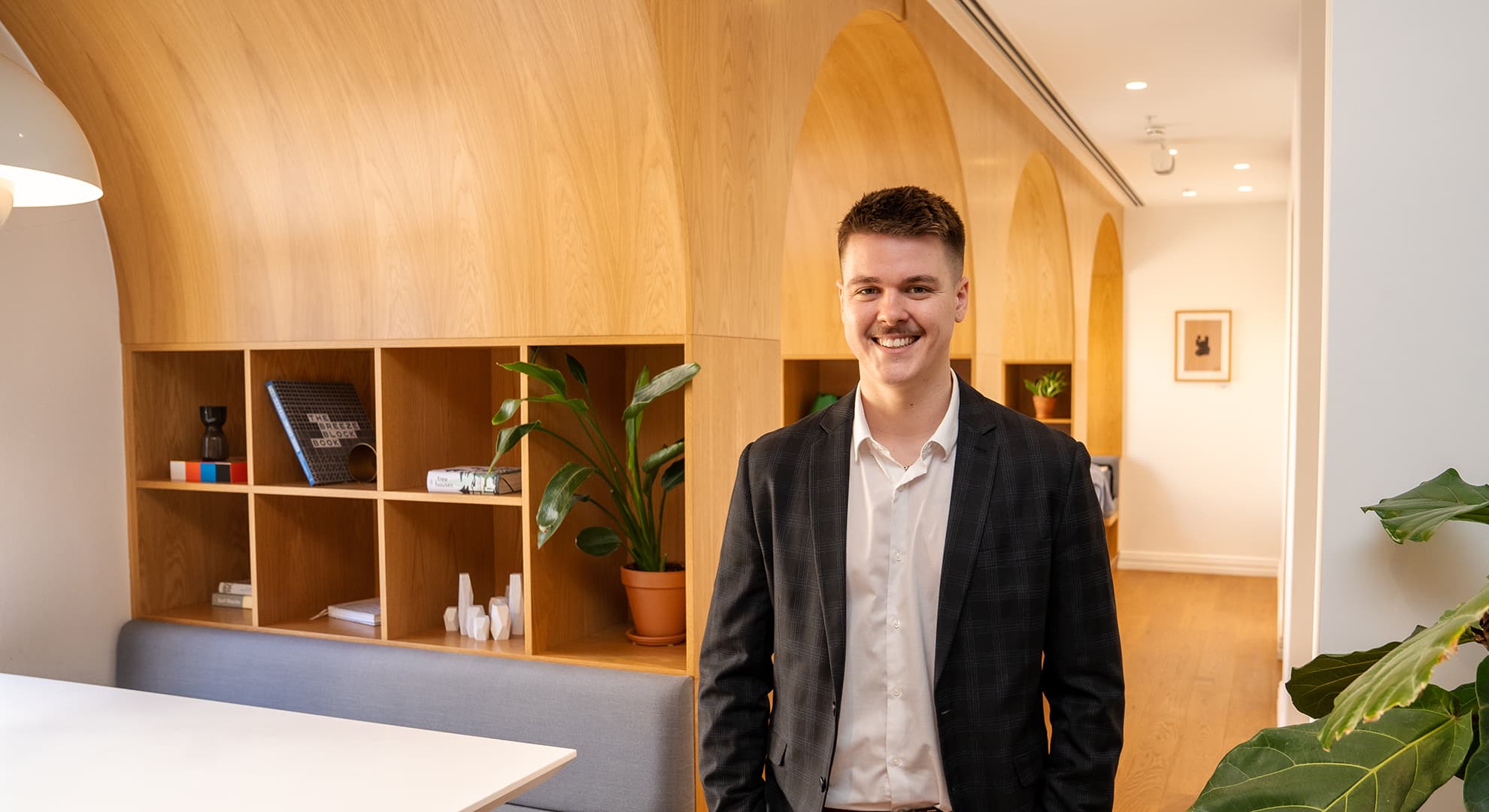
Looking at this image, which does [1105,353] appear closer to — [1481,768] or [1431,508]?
[1431,508]

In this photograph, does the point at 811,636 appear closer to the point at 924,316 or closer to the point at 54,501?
the point at 924,316

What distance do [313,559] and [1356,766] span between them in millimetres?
2970

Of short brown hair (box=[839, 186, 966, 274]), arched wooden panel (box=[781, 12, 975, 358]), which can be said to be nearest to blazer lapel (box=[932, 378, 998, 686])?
short brown hair (box=[839, 186, 966, 274])

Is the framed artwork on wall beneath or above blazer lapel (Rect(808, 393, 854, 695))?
above

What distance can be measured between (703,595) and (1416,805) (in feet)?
5.77

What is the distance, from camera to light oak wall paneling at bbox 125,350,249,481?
3.38m

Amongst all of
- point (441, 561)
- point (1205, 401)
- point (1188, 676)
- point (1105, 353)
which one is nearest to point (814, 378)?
point (441, 561)

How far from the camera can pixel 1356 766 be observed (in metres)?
1.21

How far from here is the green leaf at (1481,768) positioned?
108cm

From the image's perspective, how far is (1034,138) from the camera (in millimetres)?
5824

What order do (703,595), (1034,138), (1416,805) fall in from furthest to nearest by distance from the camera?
(1034,138) → (703,595) → (1416,805)

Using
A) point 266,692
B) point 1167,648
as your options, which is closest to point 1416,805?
point 266,692

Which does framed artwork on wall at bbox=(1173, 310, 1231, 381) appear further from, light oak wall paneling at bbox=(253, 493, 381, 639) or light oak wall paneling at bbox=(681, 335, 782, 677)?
light oak wall paneling at bbox=(253, 493, 381, 639)

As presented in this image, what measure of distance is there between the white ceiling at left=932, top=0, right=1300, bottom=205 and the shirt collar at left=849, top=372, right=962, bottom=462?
2.80 meters
